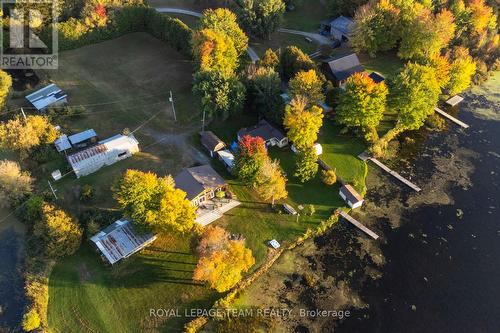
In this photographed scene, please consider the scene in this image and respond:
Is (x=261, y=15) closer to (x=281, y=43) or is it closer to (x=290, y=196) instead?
(x=281, y=43)

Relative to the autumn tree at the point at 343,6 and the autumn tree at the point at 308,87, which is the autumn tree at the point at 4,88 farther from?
the autumn tree at the point at 343,6

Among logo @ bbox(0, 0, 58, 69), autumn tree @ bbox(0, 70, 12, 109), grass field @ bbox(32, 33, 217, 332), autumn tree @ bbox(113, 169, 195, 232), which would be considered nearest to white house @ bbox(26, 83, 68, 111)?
grass field @ bbox(32, 33, 217, 332)

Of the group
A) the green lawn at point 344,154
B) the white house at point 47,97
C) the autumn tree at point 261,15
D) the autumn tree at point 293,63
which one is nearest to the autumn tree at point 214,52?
the autumn tree at point 293,63

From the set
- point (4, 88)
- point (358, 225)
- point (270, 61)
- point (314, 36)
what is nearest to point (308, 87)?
point (270, 61)

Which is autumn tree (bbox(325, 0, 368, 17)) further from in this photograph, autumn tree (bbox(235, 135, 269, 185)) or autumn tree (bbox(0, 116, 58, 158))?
autumn tree (bbox(0, 116, 58, 158))

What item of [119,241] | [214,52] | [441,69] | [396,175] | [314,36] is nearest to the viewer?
[119,241]

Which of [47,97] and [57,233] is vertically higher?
[47,97]

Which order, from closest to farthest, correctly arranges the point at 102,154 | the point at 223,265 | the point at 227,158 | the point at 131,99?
the point at 223,265
the point at 102,154
the point at 227,158
the point at 131,99
